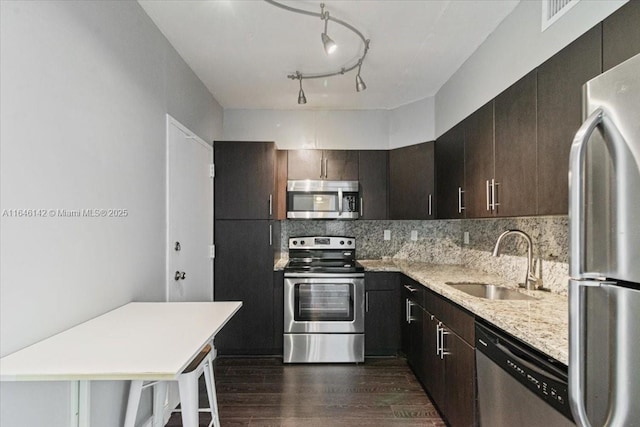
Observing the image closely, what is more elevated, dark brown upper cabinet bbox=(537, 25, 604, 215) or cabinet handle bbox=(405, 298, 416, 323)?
dark brown upper cabinet bbox=(537, 25, 604, 215)

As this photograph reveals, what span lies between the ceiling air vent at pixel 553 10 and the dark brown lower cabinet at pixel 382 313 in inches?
93.8

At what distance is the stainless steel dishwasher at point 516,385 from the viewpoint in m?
1.32

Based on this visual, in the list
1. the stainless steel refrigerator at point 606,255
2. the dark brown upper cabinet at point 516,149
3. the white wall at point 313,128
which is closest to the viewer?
the stainless steel refrigerator at point 606,255

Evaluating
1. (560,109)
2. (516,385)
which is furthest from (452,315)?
(560,109)

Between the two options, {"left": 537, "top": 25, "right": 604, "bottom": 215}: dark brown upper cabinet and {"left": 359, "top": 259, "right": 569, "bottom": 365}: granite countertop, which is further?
{"left": 537, "top": 25, "right": 604, "bottom": 215}: dark brown upper cabinet

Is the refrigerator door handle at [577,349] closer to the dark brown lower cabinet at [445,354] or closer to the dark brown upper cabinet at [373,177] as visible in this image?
the dark brown lower cabinet at [445,354]

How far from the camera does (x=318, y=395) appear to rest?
292 cm

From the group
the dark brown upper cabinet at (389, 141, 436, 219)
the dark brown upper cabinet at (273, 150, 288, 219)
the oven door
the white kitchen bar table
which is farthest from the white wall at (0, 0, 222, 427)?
the dark brown upper cabinet at (389, 141, 436, 219)

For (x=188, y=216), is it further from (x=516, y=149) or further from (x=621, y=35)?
(x=621, y=35)

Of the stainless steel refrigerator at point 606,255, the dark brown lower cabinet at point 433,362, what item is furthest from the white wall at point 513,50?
the dark brown lower cabinet at point 433,362

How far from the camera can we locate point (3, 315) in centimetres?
123

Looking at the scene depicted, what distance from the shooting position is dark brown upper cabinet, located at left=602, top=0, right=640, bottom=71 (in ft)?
4.11

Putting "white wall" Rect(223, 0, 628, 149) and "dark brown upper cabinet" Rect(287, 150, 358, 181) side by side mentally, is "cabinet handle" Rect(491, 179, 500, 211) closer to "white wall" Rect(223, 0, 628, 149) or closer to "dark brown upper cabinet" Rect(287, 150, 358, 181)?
"white wall" Rect(223, 0, 628, 149)

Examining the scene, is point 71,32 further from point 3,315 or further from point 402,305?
point 402,305
